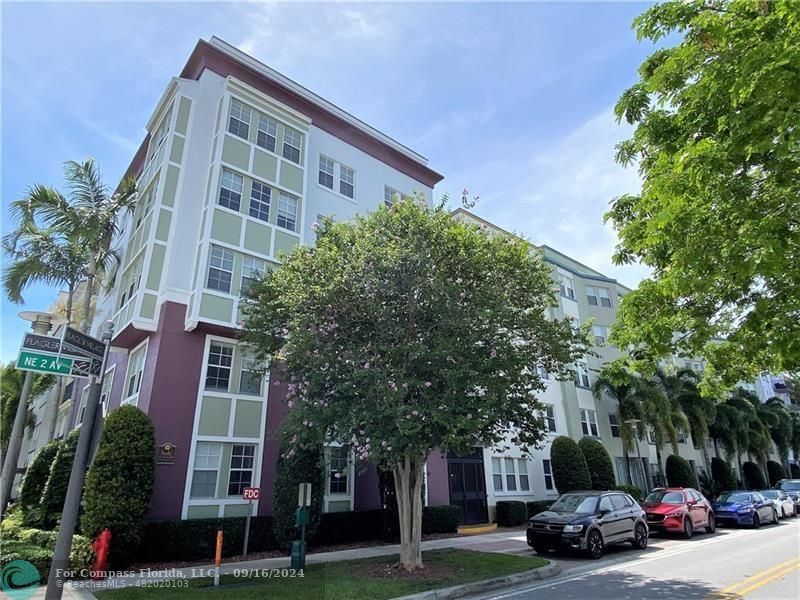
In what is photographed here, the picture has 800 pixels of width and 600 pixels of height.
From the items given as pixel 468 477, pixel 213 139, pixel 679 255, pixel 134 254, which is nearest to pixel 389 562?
pixel 679 255

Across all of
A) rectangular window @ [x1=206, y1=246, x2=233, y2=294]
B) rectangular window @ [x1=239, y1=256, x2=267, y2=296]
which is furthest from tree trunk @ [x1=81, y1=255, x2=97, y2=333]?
rectangular window @ [x1=239, y1=256, x2=267, y2=296]

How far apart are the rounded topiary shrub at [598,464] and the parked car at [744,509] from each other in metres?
5.16

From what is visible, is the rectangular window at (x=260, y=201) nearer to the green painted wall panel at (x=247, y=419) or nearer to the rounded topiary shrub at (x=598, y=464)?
the green painted wall panel at (x=247, y=419)

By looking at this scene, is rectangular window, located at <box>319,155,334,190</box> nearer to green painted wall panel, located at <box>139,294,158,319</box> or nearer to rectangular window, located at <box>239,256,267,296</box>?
rectangular window, located at <box>239,256,267,296</box>

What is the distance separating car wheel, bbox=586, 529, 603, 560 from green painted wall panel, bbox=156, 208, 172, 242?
1658 cm

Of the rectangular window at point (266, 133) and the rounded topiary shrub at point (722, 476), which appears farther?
the rounded topiary shrub at point (722, 476)

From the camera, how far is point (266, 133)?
20.5 meters

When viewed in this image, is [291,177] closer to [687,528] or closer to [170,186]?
[170,186]

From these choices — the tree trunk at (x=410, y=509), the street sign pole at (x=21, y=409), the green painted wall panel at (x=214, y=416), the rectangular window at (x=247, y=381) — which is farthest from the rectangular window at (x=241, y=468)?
the tree trunk at (x=410, y=509)

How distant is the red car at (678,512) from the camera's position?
17.0 m

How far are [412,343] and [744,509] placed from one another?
1879 centimetres

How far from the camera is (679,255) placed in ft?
22.4

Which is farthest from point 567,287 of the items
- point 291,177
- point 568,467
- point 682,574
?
point 682,574

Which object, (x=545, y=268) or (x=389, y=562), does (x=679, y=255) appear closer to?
(x=545, y=268)
